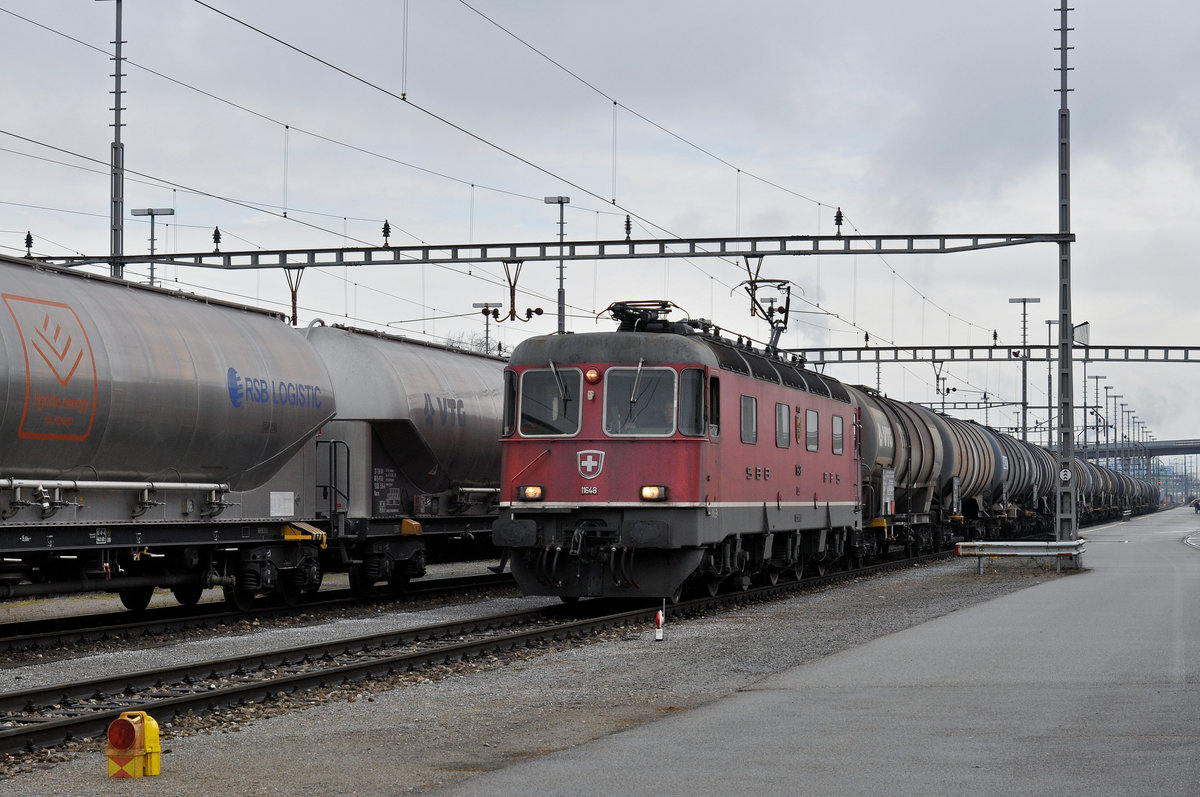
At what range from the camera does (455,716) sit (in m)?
10.8

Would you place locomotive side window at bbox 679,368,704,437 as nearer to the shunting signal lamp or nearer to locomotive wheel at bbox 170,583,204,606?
locomotive wheel at bbox 170,583,204,606

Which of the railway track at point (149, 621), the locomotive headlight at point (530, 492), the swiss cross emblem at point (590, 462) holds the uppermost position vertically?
the swiss cross emblem at point (590, 462)

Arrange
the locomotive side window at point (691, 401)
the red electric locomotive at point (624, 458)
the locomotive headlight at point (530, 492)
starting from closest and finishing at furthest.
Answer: the red electric locomotive at point (624, 458), the locomotive side window at point (691, 401), the locomotive headlight at point (530, 492)

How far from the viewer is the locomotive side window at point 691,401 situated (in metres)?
18.0

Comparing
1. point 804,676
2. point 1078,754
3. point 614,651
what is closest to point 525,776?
point 1078,754

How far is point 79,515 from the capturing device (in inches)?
595

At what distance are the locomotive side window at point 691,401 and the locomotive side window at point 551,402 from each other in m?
1.34

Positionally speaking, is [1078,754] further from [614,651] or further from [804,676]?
[614,651]

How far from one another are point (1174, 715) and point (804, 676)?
3256 mm

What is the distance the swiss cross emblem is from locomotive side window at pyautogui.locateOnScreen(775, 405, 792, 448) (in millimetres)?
4129

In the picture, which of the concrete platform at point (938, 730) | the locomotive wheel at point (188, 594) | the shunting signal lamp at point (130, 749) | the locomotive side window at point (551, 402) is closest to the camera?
the concrete platform at point (938, 730)

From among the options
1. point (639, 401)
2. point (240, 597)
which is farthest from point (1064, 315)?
point (240, 597)

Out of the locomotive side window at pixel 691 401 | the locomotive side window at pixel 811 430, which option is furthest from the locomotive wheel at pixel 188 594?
the locomotive side window at pixel 811 430

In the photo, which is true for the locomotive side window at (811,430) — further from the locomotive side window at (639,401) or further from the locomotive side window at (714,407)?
the locomotive side window at (639,401)
